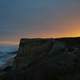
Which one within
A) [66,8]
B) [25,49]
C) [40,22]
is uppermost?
[66,8]

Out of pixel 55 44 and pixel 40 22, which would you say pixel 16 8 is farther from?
pixel 55 44

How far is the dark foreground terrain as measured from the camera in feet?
2.42

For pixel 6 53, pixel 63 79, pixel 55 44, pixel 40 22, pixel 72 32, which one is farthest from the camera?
pixel 40 22

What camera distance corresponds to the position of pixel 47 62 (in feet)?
2.57

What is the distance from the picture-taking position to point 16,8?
69.3 inches

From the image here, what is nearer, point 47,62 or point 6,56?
point 47,62

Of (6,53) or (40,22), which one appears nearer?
(6,53)

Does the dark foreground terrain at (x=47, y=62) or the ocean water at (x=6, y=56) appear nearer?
→ the dark foreground terrain at (x=47, y=62)

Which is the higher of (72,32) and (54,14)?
(54,14)

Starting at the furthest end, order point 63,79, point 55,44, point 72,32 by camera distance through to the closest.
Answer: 1. point 72,32
2. point 55,44
3. point 63,79

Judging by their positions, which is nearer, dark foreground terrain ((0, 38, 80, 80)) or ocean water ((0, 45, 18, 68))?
dark foreground terrain ((0, 38, 80, 80))

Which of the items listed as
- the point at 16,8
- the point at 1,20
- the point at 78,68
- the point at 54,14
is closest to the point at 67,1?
the point at 54,14

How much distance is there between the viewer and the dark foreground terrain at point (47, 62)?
2.42 feet

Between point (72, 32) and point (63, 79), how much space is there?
3.10 feet
